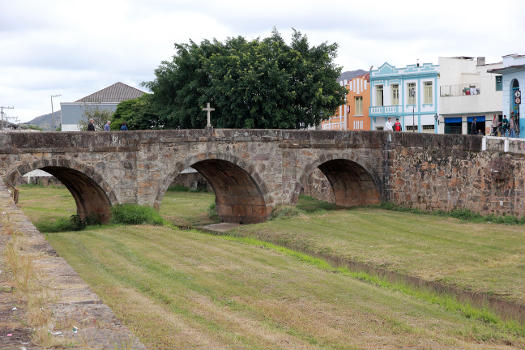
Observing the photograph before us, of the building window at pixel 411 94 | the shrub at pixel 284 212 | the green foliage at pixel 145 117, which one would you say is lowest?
the shrub at pixel 284 212

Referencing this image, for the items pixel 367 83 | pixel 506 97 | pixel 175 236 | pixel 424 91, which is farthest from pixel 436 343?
pixel 367 83

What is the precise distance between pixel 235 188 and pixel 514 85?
1349 centimetres

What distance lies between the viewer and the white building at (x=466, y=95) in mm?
A: 41219

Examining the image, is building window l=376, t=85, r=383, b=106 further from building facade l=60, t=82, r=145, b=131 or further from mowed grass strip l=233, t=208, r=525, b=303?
building facade l=60, t=82, r=145, b=131

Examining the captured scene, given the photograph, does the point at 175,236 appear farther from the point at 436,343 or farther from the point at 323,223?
the point at 436,343

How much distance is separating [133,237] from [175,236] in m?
1.20

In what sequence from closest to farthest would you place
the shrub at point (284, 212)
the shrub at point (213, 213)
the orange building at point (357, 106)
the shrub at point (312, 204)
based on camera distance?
the shrub at point (284, 212)
the shrub at point (213, 213)
the shrub at point (312, 204)
the orange building at point (357, 106)

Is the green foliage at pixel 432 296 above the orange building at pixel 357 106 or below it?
below

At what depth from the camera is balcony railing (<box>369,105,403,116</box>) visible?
4624 centimetres

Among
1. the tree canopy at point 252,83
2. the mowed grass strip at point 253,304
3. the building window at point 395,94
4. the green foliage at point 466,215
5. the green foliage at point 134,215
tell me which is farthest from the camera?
the building window at point 395,94

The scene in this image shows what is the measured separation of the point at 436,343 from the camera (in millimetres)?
9789

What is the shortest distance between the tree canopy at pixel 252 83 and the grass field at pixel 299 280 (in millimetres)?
11317

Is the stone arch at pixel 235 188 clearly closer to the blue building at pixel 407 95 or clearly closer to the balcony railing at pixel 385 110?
the blue building at pixel 407 95

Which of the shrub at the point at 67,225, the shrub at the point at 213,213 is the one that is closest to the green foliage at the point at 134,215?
the shrub at the point at 67,225
